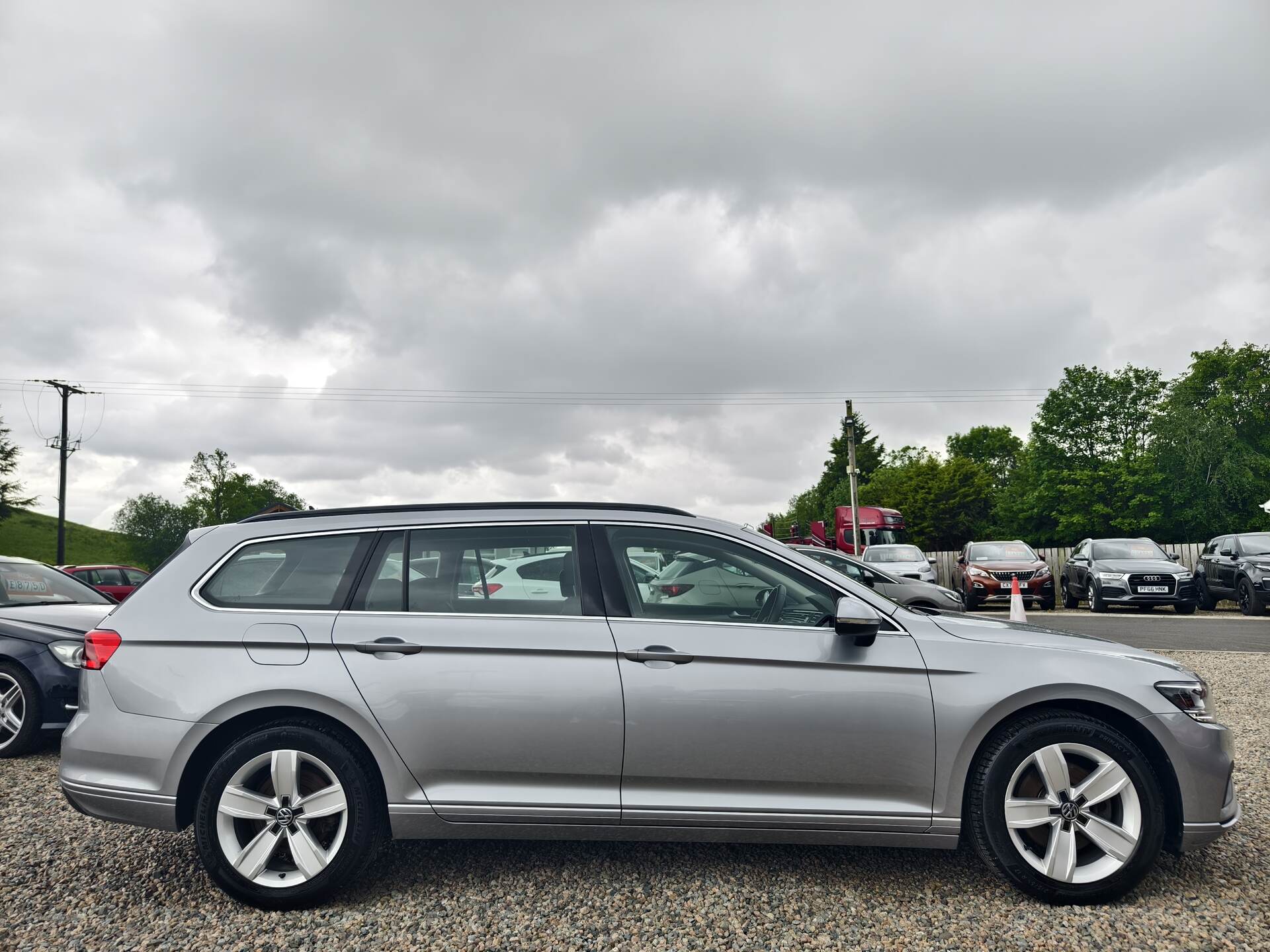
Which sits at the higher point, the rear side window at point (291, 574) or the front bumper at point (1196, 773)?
the rear side window at point (291, 574)

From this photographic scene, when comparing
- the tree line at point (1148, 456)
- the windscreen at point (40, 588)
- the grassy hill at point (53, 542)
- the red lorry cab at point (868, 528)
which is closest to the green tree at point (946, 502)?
the tree line at point (1148, 456)

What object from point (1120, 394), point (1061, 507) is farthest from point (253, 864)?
point (1120, 394)

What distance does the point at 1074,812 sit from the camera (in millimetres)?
3096

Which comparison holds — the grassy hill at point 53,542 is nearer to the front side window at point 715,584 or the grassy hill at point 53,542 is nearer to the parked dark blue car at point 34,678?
the parked dark blue car at point 34,678

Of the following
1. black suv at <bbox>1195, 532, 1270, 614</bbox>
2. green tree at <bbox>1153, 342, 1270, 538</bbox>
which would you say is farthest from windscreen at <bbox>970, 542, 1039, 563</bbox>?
green tree at <bbox>1153, 342, 1270, 538</bbox>

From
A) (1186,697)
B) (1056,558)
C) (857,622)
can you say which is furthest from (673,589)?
(1056,558)

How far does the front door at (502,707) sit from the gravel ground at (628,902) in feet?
1.28

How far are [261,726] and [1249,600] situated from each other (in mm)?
18671

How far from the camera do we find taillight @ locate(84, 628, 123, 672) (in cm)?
329

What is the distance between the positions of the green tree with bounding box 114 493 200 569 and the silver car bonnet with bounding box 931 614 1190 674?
88.5 meters

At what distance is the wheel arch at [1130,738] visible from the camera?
10.2 ft

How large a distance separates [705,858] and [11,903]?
9.38 feet

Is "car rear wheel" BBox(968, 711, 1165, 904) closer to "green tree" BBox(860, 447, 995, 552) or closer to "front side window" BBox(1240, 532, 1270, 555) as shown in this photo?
"front side window" BBox(1240, 532, 1270, 555)

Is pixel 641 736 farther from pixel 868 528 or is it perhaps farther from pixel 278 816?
pixel 868 528
